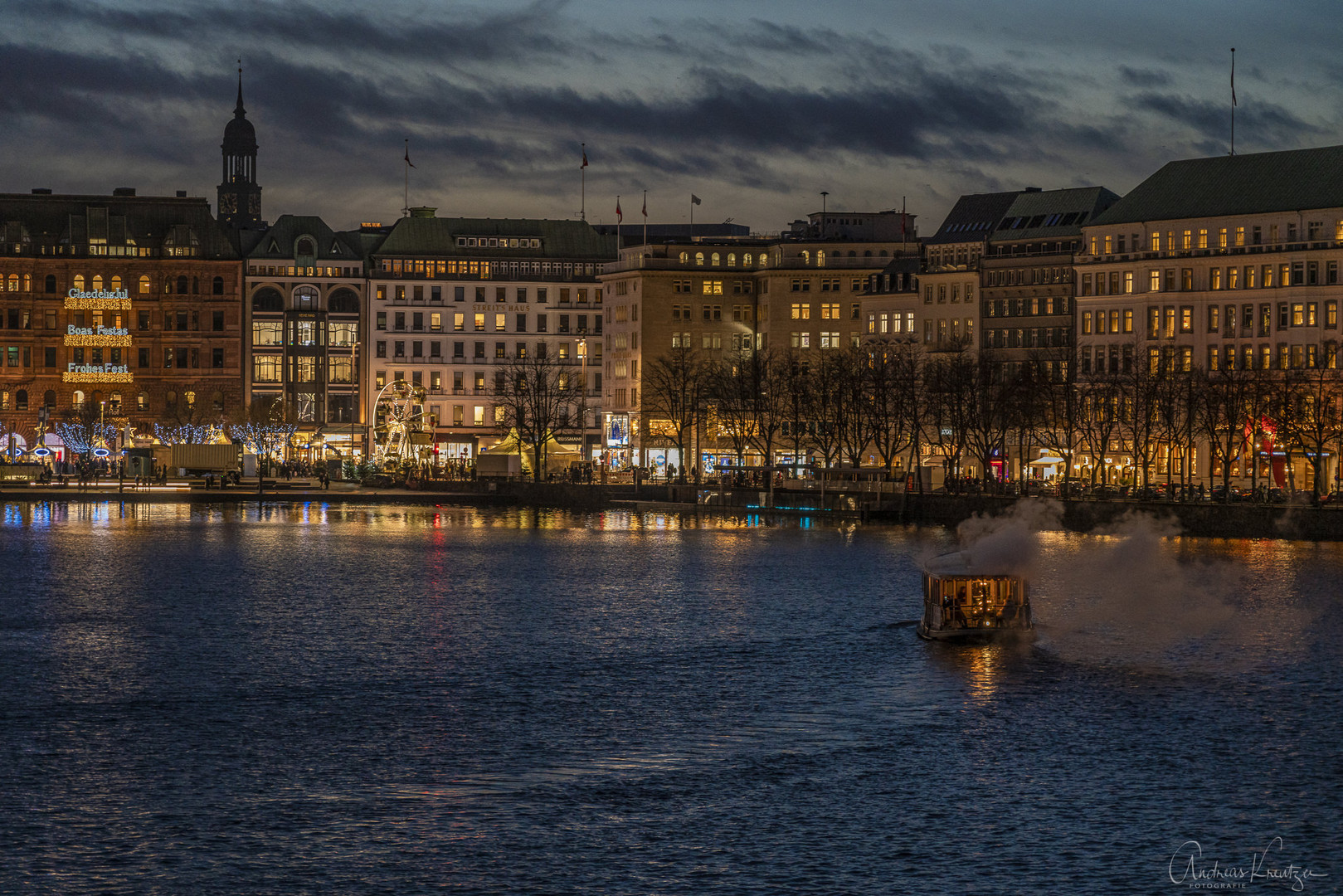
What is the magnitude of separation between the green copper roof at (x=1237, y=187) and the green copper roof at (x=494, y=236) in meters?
60.3

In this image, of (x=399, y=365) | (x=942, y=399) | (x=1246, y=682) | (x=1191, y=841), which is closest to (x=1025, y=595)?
(x=1246, y=682)

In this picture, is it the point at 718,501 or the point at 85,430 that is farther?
the point at 85,430

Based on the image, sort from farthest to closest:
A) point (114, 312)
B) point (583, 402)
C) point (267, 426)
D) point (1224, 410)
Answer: point (114, 312) → point (267, 426) → point (583, 402) → point (1224, 410)

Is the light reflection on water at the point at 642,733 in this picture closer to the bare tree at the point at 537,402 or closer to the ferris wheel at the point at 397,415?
the ferris wheel at the point at 397,415

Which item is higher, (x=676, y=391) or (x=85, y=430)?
(x=676, y=391)

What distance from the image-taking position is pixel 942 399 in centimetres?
13212

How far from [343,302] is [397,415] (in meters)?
53.4

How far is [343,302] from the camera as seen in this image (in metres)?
188

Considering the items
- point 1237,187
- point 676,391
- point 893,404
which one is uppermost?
point 1237,187

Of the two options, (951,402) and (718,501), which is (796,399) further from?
(718,501)

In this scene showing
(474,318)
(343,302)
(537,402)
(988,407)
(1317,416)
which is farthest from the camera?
(474,318)

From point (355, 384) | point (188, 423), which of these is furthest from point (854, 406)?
point (188, 423)

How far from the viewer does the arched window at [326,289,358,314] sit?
187125 millimetres

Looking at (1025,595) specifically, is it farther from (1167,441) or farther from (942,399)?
(942,399)
